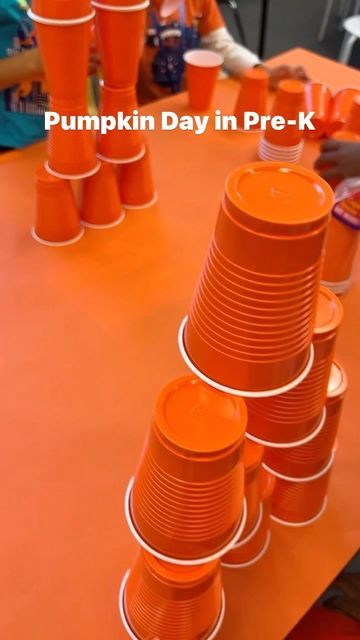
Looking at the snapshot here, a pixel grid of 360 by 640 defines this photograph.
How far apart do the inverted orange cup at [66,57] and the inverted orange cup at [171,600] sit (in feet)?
2.02

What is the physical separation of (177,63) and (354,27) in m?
1.39

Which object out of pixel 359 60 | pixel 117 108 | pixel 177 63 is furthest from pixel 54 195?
pixel 359 60

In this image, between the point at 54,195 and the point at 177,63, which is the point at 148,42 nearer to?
the point at 177,63

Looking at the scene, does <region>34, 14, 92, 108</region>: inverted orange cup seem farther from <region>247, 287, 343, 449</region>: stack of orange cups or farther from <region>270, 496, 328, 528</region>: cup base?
<region>270, 496, 328, 528</region>: cup base

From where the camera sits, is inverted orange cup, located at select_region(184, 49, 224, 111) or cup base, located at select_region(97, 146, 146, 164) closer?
cup base, located at select_region(97, 146, 146, 164)

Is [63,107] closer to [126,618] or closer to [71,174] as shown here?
[71,174]

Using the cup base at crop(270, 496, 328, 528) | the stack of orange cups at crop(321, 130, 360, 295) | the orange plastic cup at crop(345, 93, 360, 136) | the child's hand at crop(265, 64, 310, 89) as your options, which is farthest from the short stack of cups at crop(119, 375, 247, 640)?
the child's hand at crop(265, 64, 310, 89)

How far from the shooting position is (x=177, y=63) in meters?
1.46

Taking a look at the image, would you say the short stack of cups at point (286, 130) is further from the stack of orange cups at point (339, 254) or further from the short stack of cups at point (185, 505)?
the short stack of cups at point (185, 505)

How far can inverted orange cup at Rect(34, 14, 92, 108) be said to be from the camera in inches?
28.8

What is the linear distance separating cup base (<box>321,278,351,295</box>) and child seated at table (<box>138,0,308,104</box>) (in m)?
0.69

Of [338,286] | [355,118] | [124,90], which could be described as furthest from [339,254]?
[124,90]

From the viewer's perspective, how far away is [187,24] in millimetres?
1438

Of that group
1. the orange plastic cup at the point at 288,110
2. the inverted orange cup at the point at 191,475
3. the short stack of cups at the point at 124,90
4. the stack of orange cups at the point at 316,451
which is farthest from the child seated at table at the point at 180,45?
the inverted orange cup at the point at 191,475
